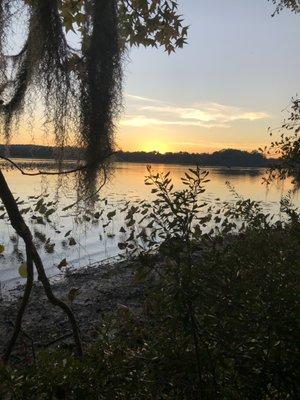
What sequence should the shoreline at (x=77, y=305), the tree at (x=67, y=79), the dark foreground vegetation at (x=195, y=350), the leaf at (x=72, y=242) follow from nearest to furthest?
1. the dark foreground vegetation at (x=195, y=350)
2. the tree at (x=67, y=79)
3. the shoreline at (x=77, y=305)
4. the leaf at (x=72, y=242)

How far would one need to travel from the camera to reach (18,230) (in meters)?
2.19

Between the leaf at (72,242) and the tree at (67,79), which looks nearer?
the tree at (67,79)

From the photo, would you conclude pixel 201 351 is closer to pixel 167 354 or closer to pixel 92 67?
pixel 167 354

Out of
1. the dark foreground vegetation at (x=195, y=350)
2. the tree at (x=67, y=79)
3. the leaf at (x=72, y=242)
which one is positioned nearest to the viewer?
the dark foreground vegetation at (x=195, y=350)

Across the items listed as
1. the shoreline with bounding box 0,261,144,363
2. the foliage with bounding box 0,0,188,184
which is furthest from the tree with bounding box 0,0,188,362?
the shoreline with bounding box 0,261,144,363

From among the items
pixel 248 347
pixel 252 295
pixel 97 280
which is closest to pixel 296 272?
pixel 252 295

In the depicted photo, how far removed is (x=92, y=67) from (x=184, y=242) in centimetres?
107

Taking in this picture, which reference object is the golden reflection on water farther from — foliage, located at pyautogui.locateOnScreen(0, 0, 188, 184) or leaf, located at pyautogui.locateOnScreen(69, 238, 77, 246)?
leaf, located at pyautogui.locateOnScreen(69, 238, 77, 246)

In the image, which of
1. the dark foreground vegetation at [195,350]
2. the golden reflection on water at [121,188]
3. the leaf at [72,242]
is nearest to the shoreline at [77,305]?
the golden reflection on water at [121,188]

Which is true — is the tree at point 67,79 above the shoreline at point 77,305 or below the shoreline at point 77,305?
above

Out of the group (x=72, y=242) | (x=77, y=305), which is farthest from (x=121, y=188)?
(x=77, y=305)

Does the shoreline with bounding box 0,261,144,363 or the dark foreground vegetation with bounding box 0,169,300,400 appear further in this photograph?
the shoreline with bounding box 0,261,144,363

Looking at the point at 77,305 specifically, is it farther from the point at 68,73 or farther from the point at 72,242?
the point at 68,73

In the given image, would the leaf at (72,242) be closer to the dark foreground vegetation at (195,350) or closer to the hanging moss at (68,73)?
the hanging moss at (68,73)
